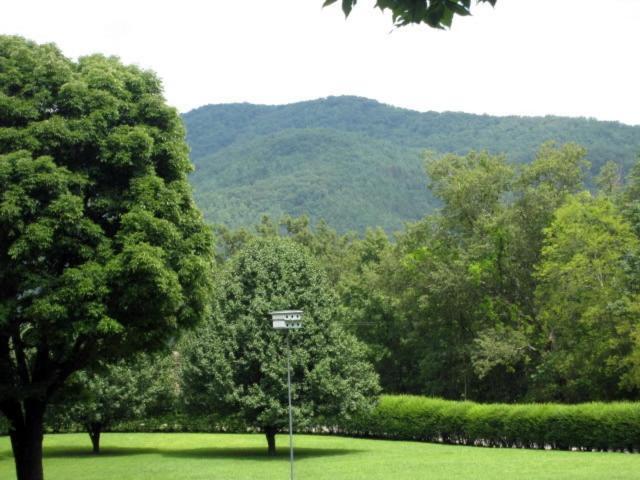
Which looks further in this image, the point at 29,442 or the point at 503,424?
the point at 503,424

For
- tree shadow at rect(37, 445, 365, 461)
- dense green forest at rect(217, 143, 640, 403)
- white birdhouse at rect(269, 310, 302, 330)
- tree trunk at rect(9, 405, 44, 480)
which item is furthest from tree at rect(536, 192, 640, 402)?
tree trunk at rect(9, 405, 44, 480)

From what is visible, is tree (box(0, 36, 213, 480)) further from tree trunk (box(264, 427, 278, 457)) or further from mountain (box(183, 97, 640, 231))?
mountain (box(183, 97, 640, 231))

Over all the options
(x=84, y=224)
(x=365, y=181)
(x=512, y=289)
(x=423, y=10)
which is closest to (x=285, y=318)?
(x=84, y=224)

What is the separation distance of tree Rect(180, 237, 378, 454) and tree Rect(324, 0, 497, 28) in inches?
→ 1188

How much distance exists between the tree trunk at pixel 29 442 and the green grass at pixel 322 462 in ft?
25.0

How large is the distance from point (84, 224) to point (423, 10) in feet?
55.3

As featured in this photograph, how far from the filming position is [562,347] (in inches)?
1783

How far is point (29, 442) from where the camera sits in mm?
22719

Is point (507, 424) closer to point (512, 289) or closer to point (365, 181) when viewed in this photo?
point (512, 289)

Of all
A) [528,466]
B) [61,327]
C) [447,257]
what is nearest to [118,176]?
[61,327]

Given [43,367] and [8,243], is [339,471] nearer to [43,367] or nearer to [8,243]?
[43,367]

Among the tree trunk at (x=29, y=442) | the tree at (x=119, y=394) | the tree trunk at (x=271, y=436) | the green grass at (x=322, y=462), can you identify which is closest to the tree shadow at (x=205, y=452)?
the green grass at (x=322, y=462)

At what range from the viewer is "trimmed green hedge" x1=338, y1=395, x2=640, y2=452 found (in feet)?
112

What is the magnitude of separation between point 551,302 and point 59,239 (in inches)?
1192
